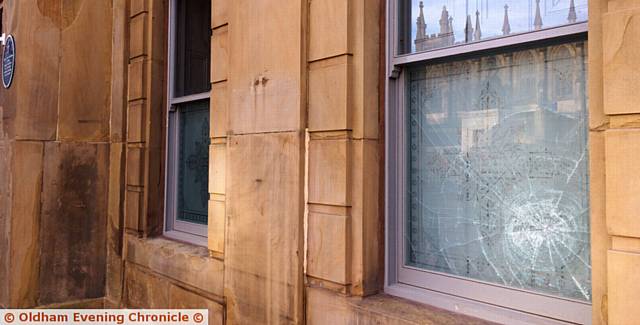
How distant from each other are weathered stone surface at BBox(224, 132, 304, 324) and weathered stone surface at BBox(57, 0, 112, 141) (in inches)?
103

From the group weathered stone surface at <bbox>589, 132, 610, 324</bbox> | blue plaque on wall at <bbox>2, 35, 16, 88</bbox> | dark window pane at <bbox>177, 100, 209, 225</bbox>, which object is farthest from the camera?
blue plaque on wall at <bbox>2, 35, 16, 88</bbox>

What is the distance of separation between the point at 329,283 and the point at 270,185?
0.83 m

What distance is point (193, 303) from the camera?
4.47m

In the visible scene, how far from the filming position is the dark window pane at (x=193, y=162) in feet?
16.5

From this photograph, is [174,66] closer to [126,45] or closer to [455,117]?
[126,45]


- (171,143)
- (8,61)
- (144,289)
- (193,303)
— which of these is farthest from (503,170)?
(8,61)

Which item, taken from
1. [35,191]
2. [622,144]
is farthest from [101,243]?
[622,144]

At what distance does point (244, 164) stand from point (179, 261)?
4.53ft

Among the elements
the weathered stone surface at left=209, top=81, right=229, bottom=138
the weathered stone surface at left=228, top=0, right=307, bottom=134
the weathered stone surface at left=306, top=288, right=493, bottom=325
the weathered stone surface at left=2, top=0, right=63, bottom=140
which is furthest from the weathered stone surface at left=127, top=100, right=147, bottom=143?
the weathered stone surface at left=306, top=288, right=493, bottom=325

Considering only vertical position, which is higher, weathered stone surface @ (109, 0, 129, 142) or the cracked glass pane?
weathered stone surface @ (109, 0, 129, 142)

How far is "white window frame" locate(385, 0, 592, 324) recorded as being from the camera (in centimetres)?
254

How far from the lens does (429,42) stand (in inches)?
123

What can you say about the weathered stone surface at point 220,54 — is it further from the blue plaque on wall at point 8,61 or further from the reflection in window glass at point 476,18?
the blue plaque on wall at point 8,61

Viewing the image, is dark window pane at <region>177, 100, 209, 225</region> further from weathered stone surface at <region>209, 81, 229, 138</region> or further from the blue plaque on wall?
the blue plaque on wall
